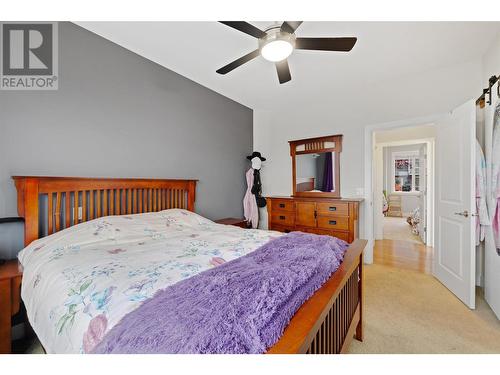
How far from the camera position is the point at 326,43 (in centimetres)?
168

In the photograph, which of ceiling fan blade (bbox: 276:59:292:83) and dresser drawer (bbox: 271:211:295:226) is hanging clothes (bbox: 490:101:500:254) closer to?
ceiling fan blade (bbox: 276:59:292:83)

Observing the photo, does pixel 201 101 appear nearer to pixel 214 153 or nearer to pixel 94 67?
pixel 214 153

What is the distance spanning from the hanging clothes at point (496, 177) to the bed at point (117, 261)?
131 cm

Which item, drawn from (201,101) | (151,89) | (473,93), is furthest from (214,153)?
(473,93)

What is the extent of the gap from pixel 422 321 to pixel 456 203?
125cm

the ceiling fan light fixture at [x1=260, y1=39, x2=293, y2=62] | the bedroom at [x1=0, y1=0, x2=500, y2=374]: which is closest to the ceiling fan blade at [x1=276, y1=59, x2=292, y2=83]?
the bedroom at [x1=0, y1=0, x2=500, y2=374]

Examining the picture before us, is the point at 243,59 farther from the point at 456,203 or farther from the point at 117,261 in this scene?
the point at 456,203

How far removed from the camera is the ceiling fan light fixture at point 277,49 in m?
1.68

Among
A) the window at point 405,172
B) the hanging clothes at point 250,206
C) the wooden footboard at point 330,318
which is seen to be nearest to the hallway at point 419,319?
the wooden footboard at point 330,318

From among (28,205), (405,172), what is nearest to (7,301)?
(28,205)

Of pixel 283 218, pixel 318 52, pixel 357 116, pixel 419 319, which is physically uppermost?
pixel 318 52

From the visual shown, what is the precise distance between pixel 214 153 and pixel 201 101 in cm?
75

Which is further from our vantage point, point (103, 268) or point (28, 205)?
point (28, 205)

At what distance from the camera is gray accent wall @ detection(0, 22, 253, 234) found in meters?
1.76
